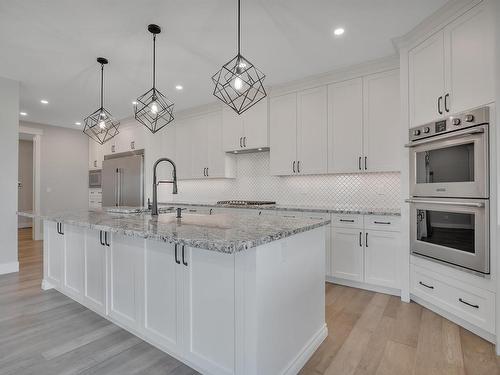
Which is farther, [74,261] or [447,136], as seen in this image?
[74,261]

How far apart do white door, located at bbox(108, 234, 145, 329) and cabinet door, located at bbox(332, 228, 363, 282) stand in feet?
6.97

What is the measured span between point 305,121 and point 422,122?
1420 mm

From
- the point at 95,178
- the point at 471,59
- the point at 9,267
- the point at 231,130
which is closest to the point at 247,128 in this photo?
the point at 231,130

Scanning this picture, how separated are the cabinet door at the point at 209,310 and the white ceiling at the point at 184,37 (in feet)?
6.38

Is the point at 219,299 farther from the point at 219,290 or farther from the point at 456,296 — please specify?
the point at 456,296

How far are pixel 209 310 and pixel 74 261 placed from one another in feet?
5.53

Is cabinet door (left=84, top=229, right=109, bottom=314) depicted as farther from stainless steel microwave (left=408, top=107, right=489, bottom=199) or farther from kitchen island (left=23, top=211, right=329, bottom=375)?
stainless steel microwave (left=408, top=107, right=489, bottom=199)

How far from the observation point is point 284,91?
12.6 feet

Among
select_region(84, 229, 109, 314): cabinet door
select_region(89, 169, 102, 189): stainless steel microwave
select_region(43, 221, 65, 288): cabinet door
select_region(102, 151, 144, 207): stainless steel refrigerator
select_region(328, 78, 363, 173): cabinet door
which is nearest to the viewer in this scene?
select_region(84, 229, 109, 314): cabinet door

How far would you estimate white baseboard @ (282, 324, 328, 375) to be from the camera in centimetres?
161

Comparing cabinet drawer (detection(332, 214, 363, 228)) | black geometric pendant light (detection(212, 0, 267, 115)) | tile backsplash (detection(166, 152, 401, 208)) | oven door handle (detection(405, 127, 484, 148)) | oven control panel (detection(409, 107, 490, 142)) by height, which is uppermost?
black geometric pendant light (detection(212, 0, 267, 115))

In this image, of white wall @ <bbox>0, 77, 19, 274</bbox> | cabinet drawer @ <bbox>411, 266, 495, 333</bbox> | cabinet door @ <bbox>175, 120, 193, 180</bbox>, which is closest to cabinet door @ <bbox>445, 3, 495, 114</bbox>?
cabinet drawer @ <bbox>411, 266, 495, 333</bbox>

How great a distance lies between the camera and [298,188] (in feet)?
13.4

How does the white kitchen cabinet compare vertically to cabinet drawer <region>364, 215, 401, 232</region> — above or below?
above
